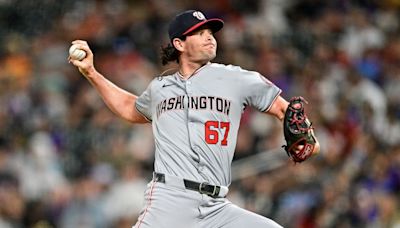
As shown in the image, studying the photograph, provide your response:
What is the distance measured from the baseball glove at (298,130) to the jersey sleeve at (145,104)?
94cm

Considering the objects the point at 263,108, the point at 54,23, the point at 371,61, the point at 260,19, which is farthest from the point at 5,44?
the point at 263,108

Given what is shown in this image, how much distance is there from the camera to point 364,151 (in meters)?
11.3

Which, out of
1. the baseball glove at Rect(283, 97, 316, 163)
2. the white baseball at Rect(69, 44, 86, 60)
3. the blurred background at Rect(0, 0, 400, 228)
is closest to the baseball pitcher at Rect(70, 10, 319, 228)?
the baseball glove at Rect(283, 97, 316, 163)

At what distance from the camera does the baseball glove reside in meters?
6.53

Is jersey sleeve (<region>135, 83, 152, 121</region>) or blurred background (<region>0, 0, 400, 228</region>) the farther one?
blurred background (<region>0, 0, 400, 228</region>)

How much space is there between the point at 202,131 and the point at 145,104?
0.58 m

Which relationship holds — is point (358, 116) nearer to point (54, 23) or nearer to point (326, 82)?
point (326, 82)

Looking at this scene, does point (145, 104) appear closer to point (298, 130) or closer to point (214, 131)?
point (214, 131)

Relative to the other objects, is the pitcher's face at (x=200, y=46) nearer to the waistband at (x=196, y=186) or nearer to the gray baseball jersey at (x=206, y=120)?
the gray baseball jersey at (x=206, y=120)

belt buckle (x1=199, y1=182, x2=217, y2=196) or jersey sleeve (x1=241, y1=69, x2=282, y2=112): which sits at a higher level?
jersey sleeve (x1=241, y1=69, x2=282, y2=112)

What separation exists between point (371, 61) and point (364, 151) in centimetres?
230

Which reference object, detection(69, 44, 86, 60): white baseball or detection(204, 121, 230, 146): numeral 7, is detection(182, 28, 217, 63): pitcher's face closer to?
detection(204, 121, 230, 146): numeral 7

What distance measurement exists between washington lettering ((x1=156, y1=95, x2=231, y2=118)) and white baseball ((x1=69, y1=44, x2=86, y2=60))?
30.5 inches

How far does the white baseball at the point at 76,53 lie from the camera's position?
279 inches
